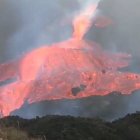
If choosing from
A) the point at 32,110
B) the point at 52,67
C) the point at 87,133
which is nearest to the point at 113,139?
the point at 87,133

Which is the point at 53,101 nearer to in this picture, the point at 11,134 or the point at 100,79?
the point at 100,79

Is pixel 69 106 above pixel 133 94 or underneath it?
underneath

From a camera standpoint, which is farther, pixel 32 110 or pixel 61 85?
pixel 61 85

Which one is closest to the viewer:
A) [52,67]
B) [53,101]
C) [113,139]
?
[113,139]

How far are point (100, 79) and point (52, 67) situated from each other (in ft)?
52.4

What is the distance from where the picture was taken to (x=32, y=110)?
10725 centimetres

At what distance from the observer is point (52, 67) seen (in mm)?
135125

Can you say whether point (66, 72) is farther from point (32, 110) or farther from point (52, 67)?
point (32, 110)

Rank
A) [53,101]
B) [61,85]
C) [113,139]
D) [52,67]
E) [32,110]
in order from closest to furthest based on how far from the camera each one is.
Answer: [113,139]
[32,110]
[53,101]
[61,85]
[52,67]

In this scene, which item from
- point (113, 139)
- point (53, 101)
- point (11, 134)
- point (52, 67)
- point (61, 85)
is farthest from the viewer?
point (52, 67)

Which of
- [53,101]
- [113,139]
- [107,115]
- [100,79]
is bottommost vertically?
[113,139]

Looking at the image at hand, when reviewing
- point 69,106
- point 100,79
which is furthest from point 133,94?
point 69,106

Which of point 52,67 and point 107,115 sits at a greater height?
point 52,67

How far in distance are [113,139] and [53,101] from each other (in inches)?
3677
